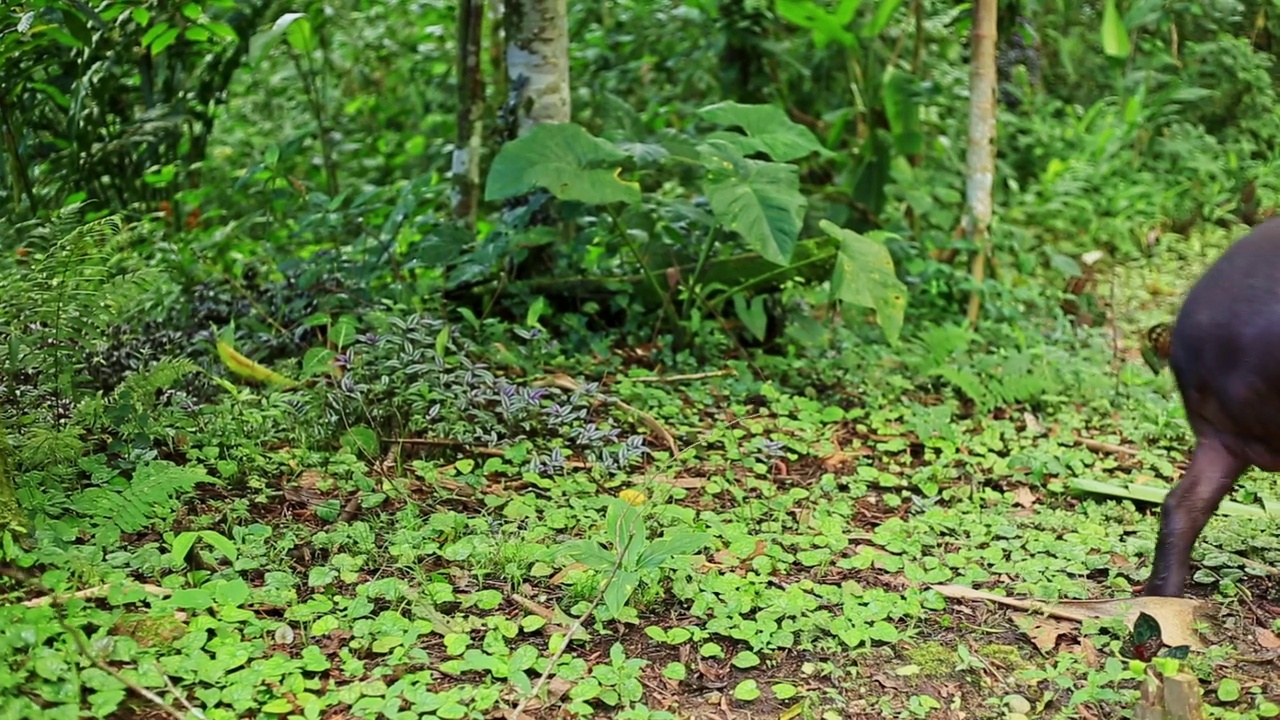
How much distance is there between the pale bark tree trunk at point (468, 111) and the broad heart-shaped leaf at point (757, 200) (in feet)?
4.08

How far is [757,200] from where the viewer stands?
12.1 ft

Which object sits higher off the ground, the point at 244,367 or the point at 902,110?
the point at 902,110

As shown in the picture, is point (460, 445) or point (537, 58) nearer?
point (460, 445)

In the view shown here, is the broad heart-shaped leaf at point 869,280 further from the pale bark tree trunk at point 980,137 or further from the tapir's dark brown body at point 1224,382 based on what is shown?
the tapir's dark brown body at point 1224,382

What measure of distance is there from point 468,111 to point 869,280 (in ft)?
6.35

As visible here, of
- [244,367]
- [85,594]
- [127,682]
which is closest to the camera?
[127,682]

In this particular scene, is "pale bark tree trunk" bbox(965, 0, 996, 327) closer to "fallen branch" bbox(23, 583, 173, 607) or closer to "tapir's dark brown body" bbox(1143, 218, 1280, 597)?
"tapir's dark brown body" bbox(1143, 218, 1280, 597)

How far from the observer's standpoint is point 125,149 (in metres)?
4.59

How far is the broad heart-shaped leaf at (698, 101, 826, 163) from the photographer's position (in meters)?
3.92

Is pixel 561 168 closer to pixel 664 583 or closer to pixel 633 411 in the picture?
pixel 633 411

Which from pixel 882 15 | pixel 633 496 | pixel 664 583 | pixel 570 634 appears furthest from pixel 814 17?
pixel 570 634

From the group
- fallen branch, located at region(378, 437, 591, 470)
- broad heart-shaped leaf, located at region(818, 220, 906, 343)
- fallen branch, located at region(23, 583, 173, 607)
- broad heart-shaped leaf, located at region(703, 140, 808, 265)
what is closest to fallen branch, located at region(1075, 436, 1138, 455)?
broad heart-shaped leaf, located at region(818, 220, 906, 343)

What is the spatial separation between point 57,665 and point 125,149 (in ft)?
11.0

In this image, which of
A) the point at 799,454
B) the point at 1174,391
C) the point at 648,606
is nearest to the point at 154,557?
the point at 648,606
